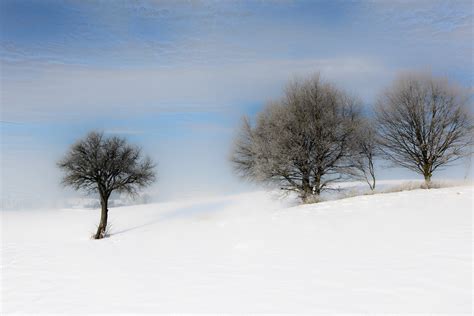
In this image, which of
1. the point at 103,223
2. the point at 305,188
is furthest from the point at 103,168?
the point at 305,188

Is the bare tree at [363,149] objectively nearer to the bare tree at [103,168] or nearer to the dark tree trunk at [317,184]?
the dark tree trunk at [317,184]

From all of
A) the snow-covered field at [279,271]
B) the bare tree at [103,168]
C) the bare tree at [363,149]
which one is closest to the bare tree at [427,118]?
the bare tree at [363,149]

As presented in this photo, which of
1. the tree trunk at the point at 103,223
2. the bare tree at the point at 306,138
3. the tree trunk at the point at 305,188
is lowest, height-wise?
the tree trunk at the point at 103,223

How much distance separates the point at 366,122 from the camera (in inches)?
935

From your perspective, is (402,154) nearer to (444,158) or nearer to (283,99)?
→ (444,158)

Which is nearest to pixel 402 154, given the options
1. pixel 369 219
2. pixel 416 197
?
pixel 416 197

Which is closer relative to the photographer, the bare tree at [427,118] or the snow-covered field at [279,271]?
the snow-covered field at [279,271]

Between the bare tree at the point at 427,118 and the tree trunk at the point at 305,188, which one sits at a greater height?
the bare tree at the point at 427,118

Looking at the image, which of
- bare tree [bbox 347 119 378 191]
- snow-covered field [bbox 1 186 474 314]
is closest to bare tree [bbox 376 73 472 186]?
bare tree [bbox 347 119 378 191]

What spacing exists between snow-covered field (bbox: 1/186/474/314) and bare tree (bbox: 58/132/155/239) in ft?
45.2

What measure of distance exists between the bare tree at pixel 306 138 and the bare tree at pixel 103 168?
10.6 m

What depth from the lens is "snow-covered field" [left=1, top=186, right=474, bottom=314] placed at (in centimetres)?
490

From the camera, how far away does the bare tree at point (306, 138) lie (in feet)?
71.8

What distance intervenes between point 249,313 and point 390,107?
23.0 meters
